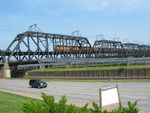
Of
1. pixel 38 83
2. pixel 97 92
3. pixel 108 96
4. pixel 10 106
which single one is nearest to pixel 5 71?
pixel 38 83

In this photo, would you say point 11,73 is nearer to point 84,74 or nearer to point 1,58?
point 1,58

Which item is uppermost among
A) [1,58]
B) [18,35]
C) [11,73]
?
[18,35]

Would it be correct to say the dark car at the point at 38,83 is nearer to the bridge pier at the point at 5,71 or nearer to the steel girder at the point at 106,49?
the bridge pier at the point at 5,71

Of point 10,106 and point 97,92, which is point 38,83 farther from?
point 10,106

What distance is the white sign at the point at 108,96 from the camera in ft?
27.0

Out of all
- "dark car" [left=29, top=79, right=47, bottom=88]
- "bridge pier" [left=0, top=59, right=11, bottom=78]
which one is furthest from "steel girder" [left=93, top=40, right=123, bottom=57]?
"dark car" [left=29, top=79, right=47, bottom=88]

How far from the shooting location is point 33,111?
479 cm

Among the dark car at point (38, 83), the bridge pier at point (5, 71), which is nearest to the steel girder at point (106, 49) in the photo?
the bridge pier at point (5, 71)

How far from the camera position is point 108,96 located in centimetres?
839

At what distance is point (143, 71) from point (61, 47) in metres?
77.3

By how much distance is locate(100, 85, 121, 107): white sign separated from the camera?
822 cm

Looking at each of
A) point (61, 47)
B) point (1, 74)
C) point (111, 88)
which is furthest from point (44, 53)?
point (111, 88)

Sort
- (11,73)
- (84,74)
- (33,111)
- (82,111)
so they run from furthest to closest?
(11,73) → (84,74) → (82,111) → (33,111)

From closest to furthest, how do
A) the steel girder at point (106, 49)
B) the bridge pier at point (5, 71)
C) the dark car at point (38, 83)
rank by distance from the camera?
1. the dark car at point (38, 83)
2. the bridge pier at point (5, 71)
3. the steel girder at point (106, 49)
